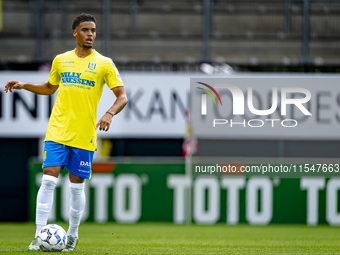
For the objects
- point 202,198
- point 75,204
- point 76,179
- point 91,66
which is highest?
point 91,66

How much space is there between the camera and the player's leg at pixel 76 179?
459cm

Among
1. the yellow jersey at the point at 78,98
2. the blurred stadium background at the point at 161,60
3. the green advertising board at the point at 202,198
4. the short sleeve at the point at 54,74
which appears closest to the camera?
the yellow jersey at the point at 78,98

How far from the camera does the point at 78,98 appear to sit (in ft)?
14.9

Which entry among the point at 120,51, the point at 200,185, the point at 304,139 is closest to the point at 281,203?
the point at 200,185

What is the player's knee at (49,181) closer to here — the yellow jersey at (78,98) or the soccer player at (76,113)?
the soccer player at (76,113)

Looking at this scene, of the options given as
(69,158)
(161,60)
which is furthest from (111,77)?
(161,60)

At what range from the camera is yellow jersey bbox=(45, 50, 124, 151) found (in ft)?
14.9

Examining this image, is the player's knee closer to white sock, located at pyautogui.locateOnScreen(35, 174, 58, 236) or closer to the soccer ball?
white sock, located at pyautogui.locateOnScreen(35, 174, 58, 236)

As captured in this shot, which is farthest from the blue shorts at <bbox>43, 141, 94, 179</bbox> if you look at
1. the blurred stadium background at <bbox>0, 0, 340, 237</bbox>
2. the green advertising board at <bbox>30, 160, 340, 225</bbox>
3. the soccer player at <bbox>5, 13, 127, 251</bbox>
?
the blurred stadium background at <bbox>0, 0, 340, 237</bbox>

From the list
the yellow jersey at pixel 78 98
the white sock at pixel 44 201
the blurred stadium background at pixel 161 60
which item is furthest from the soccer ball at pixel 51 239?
the blurred stadium background at pixel 161 60

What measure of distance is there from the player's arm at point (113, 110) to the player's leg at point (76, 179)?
44 centimetres

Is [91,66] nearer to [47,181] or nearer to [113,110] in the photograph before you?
[113,110]

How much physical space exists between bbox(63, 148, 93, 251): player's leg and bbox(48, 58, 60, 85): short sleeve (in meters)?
0.62

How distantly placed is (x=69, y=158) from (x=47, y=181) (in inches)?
12.2
